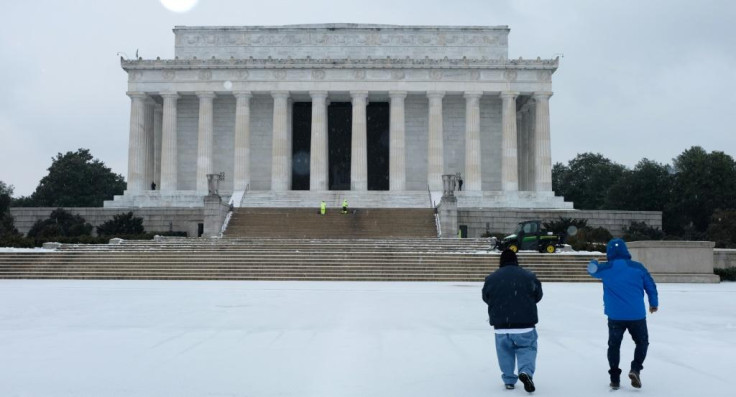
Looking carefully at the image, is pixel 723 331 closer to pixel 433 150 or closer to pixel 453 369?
pixel 453 369

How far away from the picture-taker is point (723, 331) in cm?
1515

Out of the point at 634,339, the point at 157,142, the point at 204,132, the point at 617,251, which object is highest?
the point at 204,132

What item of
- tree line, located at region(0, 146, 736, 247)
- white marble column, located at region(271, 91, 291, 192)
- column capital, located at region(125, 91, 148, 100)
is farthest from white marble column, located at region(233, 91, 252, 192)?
tree line, located at region(0, 146, 736, 247)

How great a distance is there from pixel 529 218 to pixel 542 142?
1339 cm

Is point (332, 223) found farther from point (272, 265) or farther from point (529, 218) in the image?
point (272, 265)

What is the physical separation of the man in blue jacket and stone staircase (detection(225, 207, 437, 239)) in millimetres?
40148

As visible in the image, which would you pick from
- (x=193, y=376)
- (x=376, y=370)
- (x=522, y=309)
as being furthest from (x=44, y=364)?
(x=522, y=309)

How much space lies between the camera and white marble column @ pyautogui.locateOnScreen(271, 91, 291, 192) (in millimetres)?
66938

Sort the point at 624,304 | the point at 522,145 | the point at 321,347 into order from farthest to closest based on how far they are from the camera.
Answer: the point at 522,145, the point at 321,347, the point at 624,304

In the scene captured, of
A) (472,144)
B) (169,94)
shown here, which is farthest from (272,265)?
(169,94)

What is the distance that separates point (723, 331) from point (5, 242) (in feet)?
135

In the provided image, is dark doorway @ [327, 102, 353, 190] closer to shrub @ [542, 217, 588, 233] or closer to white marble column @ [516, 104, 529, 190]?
white marble column @ [516, 104, 529, 190]

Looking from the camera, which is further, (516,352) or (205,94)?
(205,94)

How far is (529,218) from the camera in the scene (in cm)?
5644
